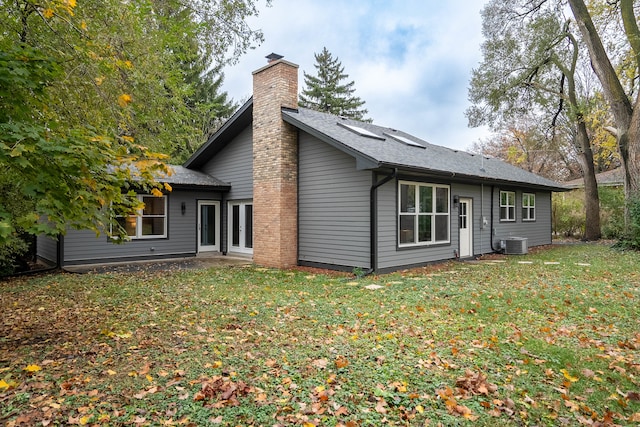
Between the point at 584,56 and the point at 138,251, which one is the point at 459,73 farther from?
the point at 138,251

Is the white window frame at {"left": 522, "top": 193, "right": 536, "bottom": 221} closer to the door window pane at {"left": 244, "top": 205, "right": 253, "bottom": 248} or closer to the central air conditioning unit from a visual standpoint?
the central air conditioning unit

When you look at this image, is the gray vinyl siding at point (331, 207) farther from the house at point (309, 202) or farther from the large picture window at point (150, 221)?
the large picture window at point (150, 221)

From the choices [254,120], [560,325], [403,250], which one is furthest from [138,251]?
[560,325]

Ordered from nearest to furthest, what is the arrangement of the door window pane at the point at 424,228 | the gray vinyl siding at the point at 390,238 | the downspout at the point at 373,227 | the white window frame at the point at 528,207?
the downspout at the point at 373,227, the gray vinyl siding at the point at 390,238, the door window pane at the point at 424,228, the white window frame at the point at 528,207

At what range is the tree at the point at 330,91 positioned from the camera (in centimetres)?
3747

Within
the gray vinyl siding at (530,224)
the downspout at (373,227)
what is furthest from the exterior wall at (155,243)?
the gray vinyl siding at (530,224)

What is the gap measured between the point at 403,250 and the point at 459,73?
599 inches

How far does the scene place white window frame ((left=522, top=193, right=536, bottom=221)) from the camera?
617 inches

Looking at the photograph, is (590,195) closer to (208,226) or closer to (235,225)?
(235,225)

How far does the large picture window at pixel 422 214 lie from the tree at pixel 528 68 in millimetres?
10051

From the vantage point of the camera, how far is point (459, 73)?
21.2 meters

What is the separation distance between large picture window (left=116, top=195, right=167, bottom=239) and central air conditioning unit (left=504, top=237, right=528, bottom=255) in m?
11.7

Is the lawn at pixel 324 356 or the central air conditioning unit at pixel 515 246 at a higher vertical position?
the central air conditioning unit at pixel 515 246

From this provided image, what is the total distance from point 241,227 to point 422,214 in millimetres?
6224
